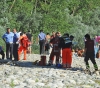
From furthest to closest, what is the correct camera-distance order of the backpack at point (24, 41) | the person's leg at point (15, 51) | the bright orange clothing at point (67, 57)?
the backpack at point (24, 41) < the person's leg at point (15, 51) < the bright orange clothing at point (67, 57)

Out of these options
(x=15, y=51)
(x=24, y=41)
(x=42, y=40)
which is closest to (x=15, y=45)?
(x=15, y=51)

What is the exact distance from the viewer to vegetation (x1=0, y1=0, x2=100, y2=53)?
4388cm

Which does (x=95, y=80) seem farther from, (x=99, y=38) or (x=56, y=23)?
(x=56, y=23)

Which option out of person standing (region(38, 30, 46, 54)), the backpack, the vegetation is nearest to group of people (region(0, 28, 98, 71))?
the backpack

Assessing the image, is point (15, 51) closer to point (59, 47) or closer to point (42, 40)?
point (59, 47)

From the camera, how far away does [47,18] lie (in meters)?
46.4

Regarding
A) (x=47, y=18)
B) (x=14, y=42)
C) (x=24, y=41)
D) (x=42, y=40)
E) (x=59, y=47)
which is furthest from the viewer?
(x=47, y=18)

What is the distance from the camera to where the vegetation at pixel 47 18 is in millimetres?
43875

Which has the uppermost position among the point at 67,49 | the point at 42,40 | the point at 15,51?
the point at 42,40

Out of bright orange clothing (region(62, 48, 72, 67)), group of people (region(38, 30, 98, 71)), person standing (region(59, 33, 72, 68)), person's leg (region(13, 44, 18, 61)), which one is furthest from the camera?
person's leg (region(13, 44, 18, 61))

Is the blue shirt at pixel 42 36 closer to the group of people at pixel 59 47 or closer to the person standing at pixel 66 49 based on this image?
the group of people at pixel 59 47

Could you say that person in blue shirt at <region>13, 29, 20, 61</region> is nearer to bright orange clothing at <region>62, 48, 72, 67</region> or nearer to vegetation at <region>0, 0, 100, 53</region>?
bright orange clothing at <region>62, 48, 72, 67</region>

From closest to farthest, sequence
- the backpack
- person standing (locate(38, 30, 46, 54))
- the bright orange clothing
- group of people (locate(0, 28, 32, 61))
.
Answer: the bright orange clothing, group of people (locate(0, 28, 32, 61)), the backpack, person standing (locate(38, 30, 46, 54))

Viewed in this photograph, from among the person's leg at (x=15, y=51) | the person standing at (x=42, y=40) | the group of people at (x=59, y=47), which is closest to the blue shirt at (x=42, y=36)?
the person standing at (x=42, y=40)
